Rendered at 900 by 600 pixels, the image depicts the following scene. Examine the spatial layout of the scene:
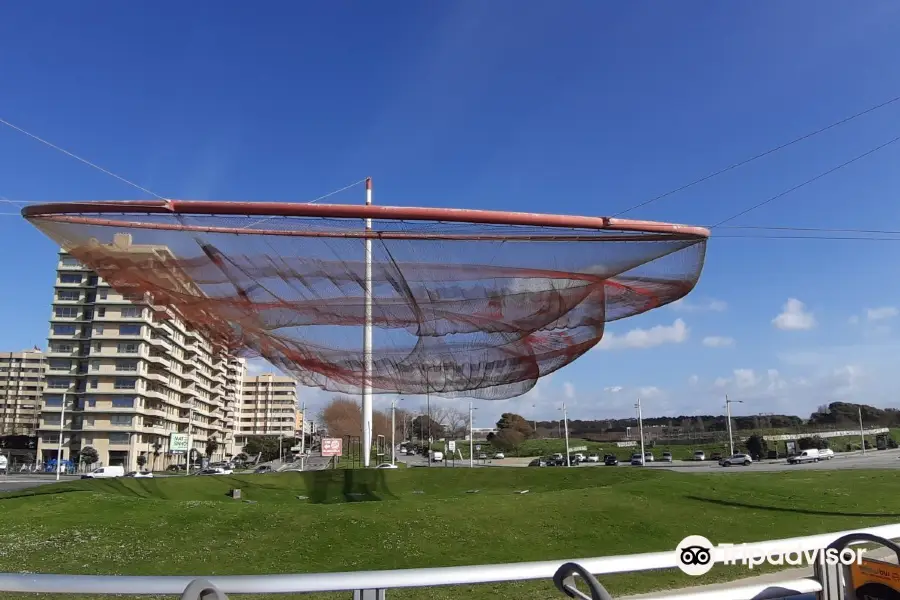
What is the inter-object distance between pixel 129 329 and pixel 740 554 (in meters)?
86.9

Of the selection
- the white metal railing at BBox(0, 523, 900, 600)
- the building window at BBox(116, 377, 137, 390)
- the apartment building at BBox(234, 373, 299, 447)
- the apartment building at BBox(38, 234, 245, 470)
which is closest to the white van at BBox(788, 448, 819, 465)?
the white metal railing at BBox(0, 523, 900, 600)

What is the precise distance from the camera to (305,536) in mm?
12500

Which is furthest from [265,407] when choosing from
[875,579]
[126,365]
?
[875,579]

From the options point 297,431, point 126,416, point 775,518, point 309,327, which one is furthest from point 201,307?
point 297,431

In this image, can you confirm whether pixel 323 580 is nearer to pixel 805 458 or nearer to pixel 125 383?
pixel 805 458

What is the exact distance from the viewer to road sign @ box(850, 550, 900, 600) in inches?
139

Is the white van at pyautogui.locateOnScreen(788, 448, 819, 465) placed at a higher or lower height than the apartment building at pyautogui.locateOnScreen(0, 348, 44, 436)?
lower

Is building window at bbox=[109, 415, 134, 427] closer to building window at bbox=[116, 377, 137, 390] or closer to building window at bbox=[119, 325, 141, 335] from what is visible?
building window at bbox=[116, 377, 137, 390]

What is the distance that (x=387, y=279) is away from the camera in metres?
8.30

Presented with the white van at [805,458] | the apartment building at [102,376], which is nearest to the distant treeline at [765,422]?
the white van at [805,458]

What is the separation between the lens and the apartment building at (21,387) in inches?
5453

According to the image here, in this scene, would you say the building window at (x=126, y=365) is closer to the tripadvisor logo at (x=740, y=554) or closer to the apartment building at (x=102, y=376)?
the apartment building at (x=102, y=376)

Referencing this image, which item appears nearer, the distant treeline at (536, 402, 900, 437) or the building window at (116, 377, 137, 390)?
the building window at (116, 377, 137, 390)

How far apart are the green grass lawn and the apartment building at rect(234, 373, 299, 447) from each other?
130080mm
